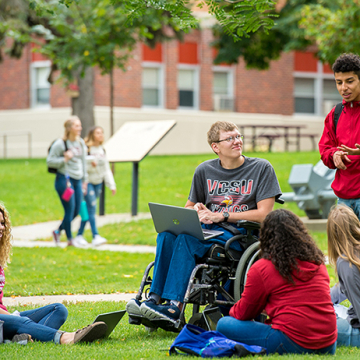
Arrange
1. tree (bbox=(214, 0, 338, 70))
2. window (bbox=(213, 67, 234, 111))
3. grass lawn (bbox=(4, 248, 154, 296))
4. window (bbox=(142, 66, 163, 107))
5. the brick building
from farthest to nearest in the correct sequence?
window (bbox=(213, 67, 234, 111)) → window (bbox=(142, 66, 163, 107)) → the brick building → tree (bbox=(214, 0, 338, 70)) → grass lawn (bbox=(4, 248, 154, 296))

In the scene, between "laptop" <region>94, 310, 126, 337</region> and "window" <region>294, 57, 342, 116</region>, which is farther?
"window" <region>294, 57, 342, 116</region>

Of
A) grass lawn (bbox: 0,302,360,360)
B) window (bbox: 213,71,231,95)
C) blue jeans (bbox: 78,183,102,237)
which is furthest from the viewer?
window (bbox: 213,71,231,95)

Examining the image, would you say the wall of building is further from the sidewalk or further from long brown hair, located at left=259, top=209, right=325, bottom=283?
long brown hair, located at left=259, top=209, right=325, bottom=283

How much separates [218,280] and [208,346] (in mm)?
805

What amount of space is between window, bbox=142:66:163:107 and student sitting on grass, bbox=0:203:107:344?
69.6 feet

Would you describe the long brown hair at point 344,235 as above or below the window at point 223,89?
below

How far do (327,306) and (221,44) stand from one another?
2210 cm

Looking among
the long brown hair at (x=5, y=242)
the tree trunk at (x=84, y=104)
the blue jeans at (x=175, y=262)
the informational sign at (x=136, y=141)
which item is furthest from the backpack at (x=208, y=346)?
the tree trunk at (x=84, y=104)

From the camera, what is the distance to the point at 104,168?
33.6ft

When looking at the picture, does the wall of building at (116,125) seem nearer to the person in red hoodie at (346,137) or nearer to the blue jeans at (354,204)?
the person in red hoodie at (346,137)

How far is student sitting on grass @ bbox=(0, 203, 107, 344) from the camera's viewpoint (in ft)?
14.6

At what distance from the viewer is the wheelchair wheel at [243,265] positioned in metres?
4.58

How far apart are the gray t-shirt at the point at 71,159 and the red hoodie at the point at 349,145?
511 cm

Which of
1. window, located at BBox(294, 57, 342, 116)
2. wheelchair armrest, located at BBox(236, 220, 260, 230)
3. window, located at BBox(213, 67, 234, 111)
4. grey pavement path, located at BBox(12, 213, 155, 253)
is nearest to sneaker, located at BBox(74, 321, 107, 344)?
wheelchair armrest, located at BBox(236, 220, 260, 230)
